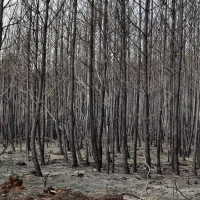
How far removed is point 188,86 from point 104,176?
312 inches

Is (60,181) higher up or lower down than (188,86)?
lower down

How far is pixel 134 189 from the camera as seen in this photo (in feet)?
20.0

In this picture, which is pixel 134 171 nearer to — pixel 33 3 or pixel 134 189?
pixel 134 189

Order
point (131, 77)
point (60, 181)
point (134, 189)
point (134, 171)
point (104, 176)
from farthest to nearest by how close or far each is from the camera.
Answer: point (131, 77), point (134, 171), point (104, 176), point (60, 181), point (134, 189)

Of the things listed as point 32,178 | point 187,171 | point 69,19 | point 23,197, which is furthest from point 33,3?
point 187,171

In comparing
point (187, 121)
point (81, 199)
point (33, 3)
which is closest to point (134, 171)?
point (81, 199)

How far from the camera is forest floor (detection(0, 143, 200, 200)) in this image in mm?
5231

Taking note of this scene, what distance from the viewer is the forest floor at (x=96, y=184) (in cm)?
523

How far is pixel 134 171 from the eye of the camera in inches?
313

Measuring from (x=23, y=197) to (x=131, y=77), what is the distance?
11566 millimetres

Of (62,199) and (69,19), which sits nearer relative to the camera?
(62,199)

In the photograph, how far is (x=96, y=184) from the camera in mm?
6414

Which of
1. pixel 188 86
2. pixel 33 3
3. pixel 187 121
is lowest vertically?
pixel 187 121

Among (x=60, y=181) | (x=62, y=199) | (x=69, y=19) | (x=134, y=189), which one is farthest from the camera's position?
(x=69, y=19)
